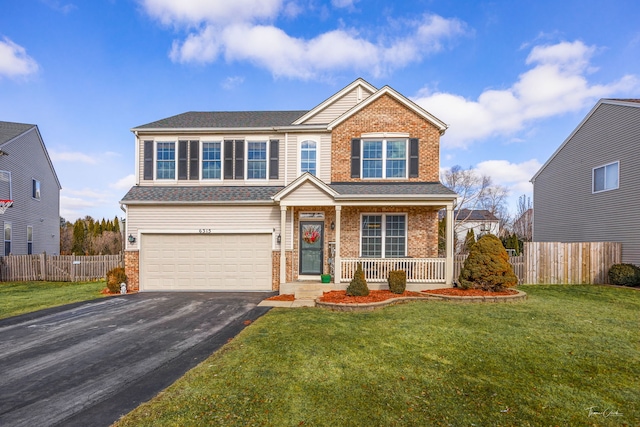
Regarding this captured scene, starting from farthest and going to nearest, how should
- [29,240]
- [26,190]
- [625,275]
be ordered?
[29,240] < [26,190] < [625,275]

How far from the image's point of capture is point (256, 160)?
12.6 m

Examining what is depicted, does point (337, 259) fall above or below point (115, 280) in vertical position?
above

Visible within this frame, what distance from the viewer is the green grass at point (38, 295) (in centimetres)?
938

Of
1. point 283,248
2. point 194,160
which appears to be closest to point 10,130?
point 194,160

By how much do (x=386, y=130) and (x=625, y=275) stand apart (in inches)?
426

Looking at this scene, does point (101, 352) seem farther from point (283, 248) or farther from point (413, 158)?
point (413, 158)

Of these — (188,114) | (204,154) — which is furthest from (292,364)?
(188,114)

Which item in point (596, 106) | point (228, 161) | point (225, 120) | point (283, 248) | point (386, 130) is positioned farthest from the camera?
point (596, 106)

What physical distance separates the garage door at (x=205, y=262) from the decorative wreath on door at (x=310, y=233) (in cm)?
143

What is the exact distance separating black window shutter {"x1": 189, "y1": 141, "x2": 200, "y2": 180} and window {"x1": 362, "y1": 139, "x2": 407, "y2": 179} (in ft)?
22.7

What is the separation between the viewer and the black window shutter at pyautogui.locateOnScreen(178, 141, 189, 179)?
12617mm

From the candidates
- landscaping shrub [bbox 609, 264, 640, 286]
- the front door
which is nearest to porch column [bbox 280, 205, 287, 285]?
the front door

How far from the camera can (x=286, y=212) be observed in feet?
38.6

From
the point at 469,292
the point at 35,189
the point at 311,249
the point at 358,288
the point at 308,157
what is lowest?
the point at 469,292
